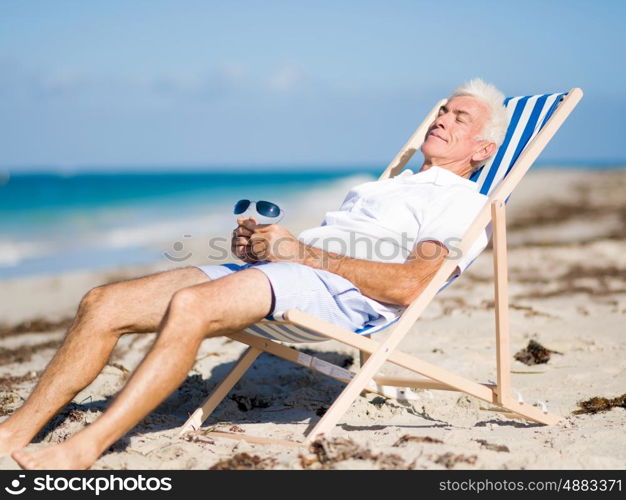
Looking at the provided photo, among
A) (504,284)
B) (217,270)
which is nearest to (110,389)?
(217,270)

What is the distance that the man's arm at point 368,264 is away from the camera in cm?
328

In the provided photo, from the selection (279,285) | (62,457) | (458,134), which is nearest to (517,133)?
(458,134)

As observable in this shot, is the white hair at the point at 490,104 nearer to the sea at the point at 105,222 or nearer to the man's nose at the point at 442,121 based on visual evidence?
the man's nose at the point at 442,121

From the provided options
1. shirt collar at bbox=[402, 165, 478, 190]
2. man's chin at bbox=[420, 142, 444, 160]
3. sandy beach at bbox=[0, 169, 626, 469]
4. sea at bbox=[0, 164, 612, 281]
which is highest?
man's chin at bbox=[420, 142, 444, 160]

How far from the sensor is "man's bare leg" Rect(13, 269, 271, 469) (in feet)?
8.45

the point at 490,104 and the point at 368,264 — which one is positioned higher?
the point at 490,104

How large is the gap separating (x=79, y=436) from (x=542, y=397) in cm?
238

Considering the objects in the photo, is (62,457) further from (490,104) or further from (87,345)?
(490,104)

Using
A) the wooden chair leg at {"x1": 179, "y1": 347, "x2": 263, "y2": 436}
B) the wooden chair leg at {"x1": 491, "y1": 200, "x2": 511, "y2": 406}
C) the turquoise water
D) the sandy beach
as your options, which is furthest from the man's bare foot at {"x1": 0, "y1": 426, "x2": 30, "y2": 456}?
the turquoise water

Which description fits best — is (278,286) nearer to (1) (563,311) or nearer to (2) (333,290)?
(2) (333,290)

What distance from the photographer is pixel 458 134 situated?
394cm

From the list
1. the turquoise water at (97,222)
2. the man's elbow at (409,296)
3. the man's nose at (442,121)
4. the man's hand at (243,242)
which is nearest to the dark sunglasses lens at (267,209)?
the man's hand at (243,242)

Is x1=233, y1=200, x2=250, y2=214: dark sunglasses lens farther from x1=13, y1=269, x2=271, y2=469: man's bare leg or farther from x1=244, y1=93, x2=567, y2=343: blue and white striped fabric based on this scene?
x1=244, y1=93, x2=567, y2=343: blue and white striped fabric

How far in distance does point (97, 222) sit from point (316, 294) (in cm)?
1752
